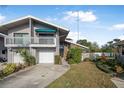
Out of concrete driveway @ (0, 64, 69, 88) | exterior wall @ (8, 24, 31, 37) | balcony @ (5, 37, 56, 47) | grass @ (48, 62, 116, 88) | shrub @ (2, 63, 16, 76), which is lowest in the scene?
concrete driveway @ (0, 64, 69, 88)

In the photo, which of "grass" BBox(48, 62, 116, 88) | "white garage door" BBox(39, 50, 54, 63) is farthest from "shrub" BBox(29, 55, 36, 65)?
"grass" BBox(48, 62, 116, 88)

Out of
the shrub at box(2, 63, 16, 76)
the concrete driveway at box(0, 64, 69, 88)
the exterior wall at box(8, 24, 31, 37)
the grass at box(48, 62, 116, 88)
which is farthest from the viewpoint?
the exterior wall at box(8, 24, 31, 37)

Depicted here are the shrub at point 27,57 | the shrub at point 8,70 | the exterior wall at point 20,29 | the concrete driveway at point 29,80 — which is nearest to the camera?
the concrete driveway at point 29,80

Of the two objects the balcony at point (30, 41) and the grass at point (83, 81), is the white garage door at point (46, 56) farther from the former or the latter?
the grass at point (83, 81)

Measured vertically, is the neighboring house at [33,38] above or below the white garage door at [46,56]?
above

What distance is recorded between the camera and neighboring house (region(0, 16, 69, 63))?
92.7ft

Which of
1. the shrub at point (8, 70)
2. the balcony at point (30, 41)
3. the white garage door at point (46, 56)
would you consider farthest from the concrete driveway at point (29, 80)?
the white garage door at point (46, 56)

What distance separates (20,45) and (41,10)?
6388mm

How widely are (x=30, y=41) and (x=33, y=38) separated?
1.79ft

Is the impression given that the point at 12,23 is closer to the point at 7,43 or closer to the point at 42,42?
the point at 7,43

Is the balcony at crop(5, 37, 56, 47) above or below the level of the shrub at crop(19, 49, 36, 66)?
above

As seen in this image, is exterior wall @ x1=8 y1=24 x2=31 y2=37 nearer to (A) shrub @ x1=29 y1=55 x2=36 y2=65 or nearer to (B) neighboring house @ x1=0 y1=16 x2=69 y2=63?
(B) neighboring house @ x1=0 y1=16 x2=69 y2=63

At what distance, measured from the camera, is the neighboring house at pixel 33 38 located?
92.7 feet
